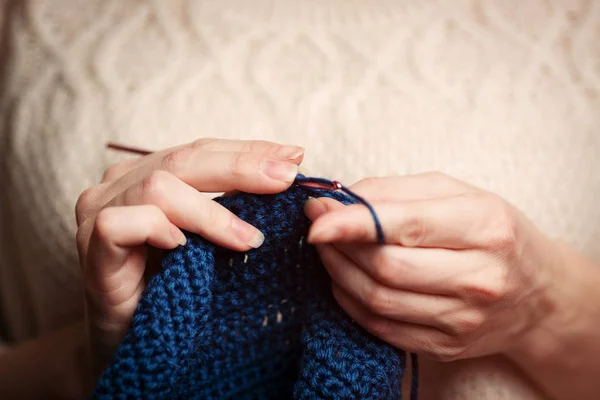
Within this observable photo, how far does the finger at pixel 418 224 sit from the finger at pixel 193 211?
0.31 ft

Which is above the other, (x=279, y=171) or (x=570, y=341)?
(x=279, y=171)

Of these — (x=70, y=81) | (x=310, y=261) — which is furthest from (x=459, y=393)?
(x=70, y=81)

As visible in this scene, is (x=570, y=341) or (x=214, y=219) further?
(x=570, y=341)

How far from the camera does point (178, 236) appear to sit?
527 millimetres

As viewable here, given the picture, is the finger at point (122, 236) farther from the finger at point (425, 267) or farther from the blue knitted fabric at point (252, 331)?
the finger at point (425, 267)

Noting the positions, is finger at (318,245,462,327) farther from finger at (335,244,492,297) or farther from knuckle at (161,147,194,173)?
knuckle at (161,147,194,173)

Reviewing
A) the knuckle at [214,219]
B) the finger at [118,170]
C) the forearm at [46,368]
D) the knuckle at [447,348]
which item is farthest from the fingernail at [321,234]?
the forearm at [46,368]

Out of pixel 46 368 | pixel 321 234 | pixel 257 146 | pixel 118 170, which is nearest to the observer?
pixel 321 234

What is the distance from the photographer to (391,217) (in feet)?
1.61

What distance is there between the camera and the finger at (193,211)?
52cm

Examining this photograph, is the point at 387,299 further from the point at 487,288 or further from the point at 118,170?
the point at 118,170

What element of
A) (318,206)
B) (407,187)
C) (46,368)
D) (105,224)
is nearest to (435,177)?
(407,187)

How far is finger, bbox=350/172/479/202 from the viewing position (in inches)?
21.7

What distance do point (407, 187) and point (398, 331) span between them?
0.16 metres
